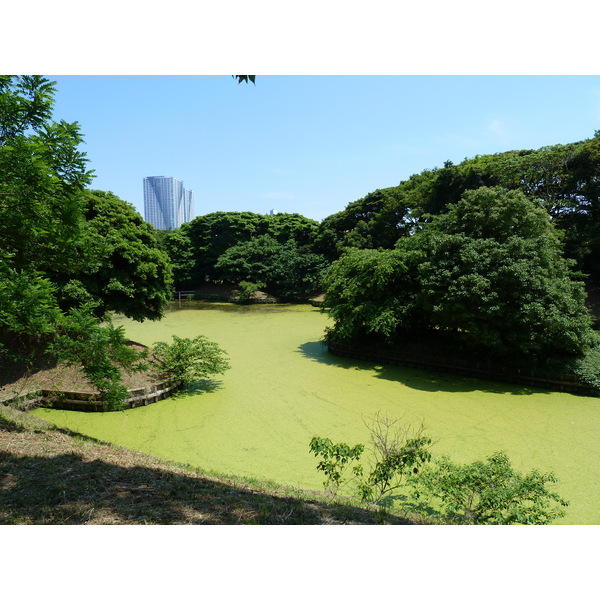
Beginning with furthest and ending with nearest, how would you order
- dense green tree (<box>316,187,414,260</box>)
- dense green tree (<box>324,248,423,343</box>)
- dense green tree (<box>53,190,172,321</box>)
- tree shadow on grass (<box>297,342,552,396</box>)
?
1. dense green tree (<box>316,187,414,260</box>)
2. dense green tree (<box>324,248,423,343</box>)
3. dense green tree (<box>53,190,172,321</box>)
4. tree shadow on grass (<box>297,342,552,396</box>)

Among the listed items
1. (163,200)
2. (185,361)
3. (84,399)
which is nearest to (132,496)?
(84,399)

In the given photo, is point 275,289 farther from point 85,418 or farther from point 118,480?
point 118,480

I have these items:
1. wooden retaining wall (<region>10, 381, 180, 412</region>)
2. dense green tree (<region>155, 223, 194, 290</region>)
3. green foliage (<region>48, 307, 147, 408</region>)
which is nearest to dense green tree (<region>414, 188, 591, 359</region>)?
wooden retaining wall (<region>10, 381, 180, 412</region>)

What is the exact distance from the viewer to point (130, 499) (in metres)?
3.31

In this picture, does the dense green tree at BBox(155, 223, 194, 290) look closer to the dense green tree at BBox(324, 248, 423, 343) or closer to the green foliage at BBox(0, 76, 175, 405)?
the dense green tree at BBox(324, 248, 423, 343)

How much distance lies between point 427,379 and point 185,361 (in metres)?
6.01

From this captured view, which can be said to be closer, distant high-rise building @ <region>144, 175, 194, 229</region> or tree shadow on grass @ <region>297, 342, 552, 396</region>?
tree shadow on grass @ <region>297, 342, 552, 396</region>

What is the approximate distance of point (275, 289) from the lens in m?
29.7

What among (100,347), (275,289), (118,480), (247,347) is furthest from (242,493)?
(275,289)

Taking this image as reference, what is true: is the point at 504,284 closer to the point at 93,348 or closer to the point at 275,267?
the point at 93,348

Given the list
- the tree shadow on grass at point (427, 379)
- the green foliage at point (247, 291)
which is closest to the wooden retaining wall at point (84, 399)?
the tree shadow on grass at point (427, 379)

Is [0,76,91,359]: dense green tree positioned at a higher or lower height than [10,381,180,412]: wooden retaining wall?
higher

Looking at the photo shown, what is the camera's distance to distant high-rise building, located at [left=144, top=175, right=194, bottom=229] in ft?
343

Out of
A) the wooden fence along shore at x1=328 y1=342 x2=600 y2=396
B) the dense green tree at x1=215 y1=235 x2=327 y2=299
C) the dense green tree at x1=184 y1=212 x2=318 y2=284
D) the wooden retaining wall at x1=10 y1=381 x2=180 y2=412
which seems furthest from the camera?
the dense green tree at x1=184 y1=212 x2=318 y2=284
